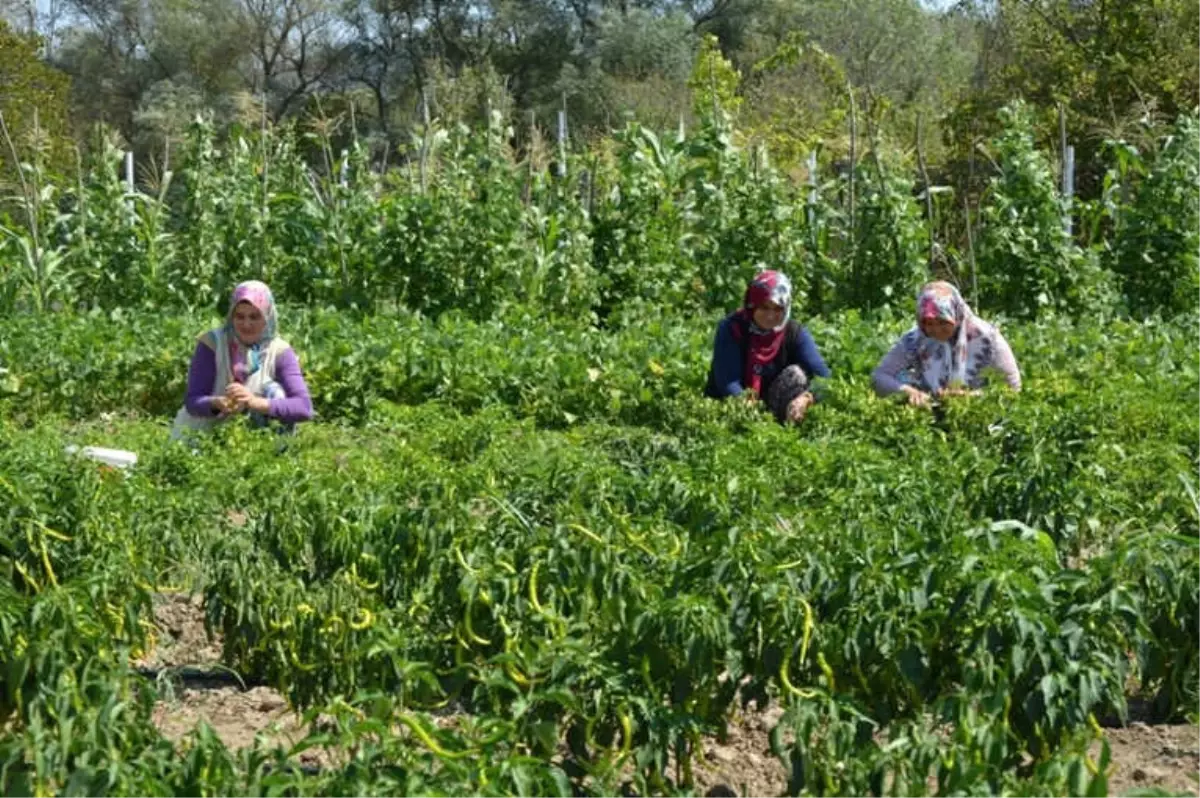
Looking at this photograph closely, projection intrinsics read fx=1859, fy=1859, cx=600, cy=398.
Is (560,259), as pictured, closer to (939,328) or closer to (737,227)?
(737,227)

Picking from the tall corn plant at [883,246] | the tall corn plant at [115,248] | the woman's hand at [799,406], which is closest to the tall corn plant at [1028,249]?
the tall corn plant at [883,246]

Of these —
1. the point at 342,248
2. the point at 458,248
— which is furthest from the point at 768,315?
the point at 342,248

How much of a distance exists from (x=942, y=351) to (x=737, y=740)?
4023mm

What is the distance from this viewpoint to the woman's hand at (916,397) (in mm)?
7255

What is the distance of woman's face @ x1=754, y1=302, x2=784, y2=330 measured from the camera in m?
8.39

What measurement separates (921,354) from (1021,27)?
1695 centimetres

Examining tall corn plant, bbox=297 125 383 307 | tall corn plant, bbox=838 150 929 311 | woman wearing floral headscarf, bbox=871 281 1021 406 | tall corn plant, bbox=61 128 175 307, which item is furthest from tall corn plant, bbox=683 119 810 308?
woman wearing floral headscarf, bbox=871 281 1021 406

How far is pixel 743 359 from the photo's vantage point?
28.0 feet

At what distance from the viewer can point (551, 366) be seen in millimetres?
9562

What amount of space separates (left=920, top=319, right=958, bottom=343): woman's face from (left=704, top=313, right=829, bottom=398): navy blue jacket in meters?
0.53

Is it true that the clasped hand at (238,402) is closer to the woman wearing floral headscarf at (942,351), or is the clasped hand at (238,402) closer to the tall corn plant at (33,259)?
the woman wearing floral headscarf at (942,351)

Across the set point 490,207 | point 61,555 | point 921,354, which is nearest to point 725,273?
point 490,207

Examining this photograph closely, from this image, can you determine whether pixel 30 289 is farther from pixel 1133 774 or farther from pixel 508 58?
pixel 508 58

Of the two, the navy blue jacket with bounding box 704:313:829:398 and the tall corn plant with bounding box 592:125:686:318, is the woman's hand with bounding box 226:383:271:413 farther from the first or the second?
the tall corn plant with bounding box 592:125:686:318
